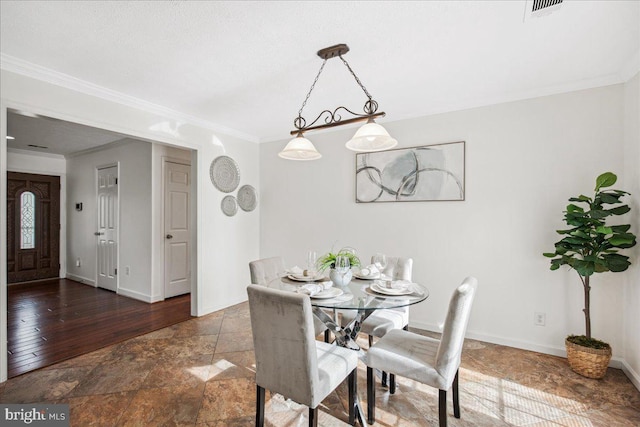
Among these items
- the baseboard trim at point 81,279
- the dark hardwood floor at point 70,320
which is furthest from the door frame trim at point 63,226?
the dark hardwood floor at point 70,320

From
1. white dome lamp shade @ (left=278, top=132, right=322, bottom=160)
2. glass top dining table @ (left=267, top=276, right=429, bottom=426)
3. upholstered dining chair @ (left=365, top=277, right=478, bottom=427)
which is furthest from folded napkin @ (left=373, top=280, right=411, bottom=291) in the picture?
white dome lamp shade @ (left=278, top=132, right=322, bottom=160)

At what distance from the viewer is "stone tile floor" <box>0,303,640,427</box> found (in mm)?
1916

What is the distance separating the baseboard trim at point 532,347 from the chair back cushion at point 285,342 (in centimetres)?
227

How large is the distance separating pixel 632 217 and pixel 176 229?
5363 millimetres

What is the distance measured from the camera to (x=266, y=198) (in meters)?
4.66

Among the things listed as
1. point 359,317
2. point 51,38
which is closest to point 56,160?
point 51,38

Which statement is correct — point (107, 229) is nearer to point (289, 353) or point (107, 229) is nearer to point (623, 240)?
point (289, 353)

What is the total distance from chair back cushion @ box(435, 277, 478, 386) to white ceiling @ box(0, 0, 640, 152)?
167 centimetres

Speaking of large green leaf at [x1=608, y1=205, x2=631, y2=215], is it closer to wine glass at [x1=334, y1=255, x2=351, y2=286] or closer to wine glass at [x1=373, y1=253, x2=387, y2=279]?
wine glass at [x1=373, y1=253, x2=387, y2=279]

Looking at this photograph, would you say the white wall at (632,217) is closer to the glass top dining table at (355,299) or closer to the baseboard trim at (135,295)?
the glass top dining table at (355,299)

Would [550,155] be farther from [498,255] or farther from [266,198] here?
[266,198]

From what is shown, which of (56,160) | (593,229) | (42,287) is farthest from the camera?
(56,160)

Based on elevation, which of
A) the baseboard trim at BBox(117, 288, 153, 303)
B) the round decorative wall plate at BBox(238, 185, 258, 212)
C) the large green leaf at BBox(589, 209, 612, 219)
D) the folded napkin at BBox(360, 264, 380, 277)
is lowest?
the baseboard trim at BBox(117, 288, 153, 303)

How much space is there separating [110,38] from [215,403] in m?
2.63
